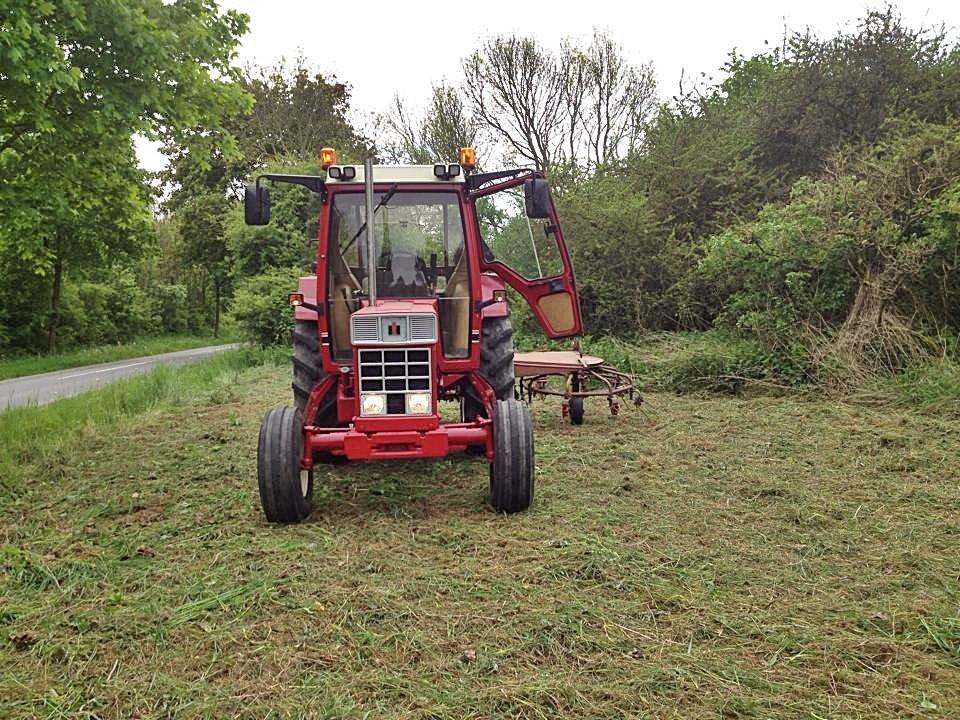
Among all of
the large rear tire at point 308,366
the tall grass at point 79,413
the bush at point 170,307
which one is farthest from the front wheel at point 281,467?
the bush at point 170,307

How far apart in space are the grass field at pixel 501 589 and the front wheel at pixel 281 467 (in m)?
0.15

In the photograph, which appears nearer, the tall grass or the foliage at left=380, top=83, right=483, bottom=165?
the tall grass

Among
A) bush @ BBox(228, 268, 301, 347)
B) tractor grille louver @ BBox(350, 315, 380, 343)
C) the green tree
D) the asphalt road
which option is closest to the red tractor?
tractor grille louver @ BBox(350, 315, 380, 343)

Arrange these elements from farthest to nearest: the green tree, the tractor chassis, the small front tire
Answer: the small front tire, the green tree, the tractor chassis

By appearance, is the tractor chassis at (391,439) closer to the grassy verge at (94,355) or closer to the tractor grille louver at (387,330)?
the tractor grille louver at (387,330)

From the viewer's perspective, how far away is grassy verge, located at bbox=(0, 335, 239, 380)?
18828 millimetres

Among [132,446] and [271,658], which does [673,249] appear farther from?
[271,658]

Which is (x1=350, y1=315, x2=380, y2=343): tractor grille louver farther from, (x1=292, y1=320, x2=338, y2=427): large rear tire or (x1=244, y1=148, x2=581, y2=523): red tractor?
(x1=292, y1=320, x2=338, y2=427): large rear tire

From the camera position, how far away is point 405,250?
19.0ft

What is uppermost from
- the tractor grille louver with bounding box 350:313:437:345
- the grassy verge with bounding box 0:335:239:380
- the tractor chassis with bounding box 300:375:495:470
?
the tractor grille louver with bounding box 350:313:437:345

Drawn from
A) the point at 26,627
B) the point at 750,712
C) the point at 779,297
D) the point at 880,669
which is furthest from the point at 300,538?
the point at 779,297

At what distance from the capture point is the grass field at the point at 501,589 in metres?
2.75

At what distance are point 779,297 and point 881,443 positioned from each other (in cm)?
353

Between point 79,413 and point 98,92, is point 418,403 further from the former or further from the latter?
point 79,413
